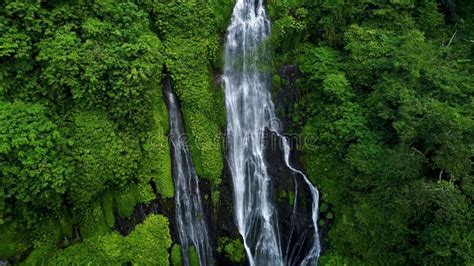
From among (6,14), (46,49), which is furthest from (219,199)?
(6,14)

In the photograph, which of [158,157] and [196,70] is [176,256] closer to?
[158,157]

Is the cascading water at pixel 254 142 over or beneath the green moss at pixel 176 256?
over

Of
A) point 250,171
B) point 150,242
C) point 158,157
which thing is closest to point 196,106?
point 158,157

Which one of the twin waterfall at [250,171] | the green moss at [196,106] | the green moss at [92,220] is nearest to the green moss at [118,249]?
the green moss at [92,220]

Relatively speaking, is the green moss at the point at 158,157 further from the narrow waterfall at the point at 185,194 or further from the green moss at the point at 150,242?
the green moss at the point at 150,242

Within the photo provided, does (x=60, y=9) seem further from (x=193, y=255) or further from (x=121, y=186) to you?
(x=193, y=255)

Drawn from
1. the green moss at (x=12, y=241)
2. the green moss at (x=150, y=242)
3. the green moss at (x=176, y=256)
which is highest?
the green moss at (x=12, y=241)

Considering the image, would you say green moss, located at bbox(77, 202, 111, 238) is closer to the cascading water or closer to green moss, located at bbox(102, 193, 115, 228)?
green moss, located at bbox(102, 193, 115, 228)
